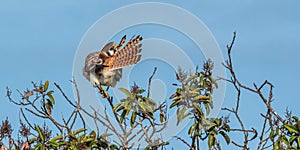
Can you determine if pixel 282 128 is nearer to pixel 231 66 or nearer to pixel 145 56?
pixel 231 66

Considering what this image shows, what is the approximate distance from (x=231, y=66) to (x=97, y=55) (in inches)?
42.0

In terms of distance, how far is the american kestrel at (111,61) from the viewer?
3.98 metres

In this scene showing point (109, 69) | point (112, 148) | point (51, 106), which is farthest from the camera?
point (109, 69)

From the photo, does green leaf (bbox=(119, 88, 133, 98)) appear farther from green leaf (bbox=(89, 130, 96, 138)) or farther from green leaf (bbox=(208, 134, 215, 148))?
green leaf (bbox=(208, 134, 215, 148))

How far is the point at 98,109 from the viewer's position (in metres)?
3.78

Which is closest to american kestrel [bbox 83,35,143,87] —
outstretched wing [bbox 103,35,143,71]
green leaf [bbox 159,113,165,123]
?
outstretched wing [bbox 103,35,143,71]

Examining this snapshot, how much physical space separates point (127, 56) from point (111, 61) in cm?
28

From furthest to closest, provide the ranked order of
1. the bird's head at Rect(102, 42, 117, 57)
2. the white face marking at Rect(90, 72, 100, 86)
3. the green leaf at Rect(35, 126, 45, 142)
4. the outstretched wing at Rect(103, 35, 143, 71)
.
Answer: the white face marking at Rect(90, 72, 100, 86), the bird's head at Rect(102, 42, 117, 57), the outstretched wing at Rect(103, 35, 143, 71), the green leaf at Rect(35, 126, 45, 142)

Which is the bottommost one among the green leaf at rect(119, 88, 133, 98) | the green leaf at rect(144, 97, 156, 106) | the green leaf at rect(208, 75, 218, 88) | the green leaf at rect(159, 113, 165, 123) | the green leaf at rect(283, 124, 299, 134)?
the green leaf at rect(283, 124, 299, 134)

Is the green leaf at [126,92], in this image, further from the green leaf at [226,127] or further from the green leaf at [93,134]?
the green leaf at [226,127]

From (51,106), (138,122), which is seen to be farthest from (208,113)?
(51,106)

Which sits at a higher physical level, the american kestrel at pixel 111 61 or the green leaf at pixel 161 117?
the american kestrel at pixel 111 61

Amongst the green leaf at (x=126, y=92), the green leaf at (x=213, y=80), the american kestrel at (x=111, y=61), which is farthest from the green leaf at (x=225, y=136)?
the american kestrel at (x=111, y=61)

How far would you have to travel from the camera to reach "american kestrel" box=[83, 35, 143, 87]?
3.98 meters
